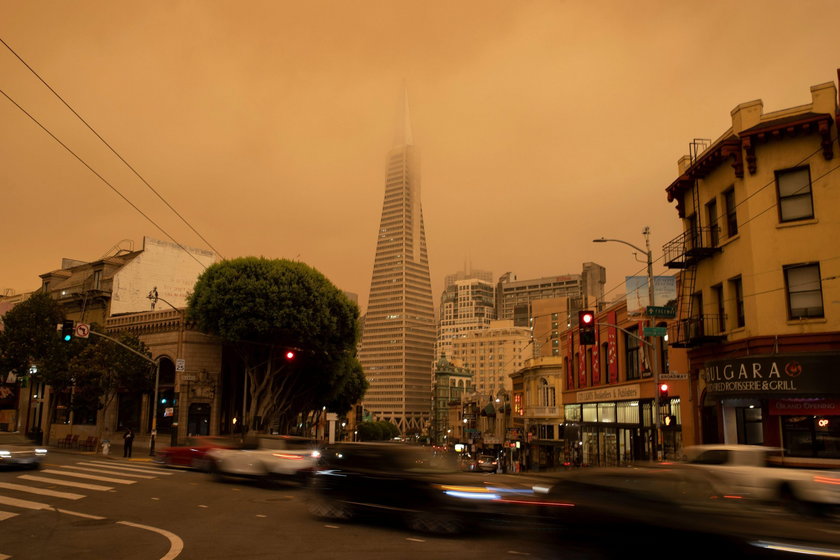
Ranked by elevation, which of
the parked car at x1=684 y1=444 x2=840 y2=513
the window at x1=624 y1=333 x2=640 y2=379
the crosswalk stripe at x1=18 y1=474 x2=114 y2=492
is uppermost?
the window at x1=624 y1=333 x2=640 y2=379

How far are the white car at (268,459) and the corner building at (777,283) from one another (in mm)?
14885

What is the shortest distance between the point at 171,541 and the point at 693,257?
2280 cm

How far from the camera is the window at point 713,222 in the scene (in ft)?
83.5

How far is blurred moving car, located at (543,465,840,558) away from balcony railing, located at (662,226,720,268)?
17781mm

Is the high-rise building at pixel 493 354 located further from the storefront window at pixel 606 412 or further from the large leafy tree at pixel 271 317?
the storefront window at pixel 606 412

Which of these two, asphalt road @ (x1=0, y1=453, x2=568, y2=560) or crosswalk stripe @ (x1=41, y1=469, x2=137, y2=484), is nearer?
asphalt road @ (x1=0, y1=453, x2=568, y2=560)

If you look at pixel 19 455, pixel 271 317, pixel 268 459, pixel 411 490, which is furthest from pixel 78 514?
pixel 271 317

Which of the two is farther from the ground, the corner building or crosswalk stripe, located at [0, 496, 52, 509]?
the corner building

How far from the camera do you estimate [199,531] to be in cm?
1192

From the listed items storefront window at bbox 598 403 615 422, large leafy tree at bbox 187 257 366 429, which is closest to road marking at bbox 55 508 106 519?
large leafy tree at bbox 187 257 366 429

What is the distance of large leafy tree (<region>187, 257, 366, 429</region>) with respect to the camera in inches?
1629

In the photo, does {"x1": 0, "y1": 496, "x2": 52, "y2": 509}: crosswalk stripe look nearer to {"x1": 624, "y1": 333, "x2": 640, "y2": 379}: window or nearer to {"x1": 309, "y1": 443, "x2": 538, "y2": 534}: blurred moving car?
{"x1": 309, "y1": 443, "x2": 538, "y2": 534}: blurred moving car

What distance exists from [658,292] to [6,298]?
8792 centimetres

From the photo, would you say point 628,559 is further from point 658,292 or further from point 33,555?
point 658,292
